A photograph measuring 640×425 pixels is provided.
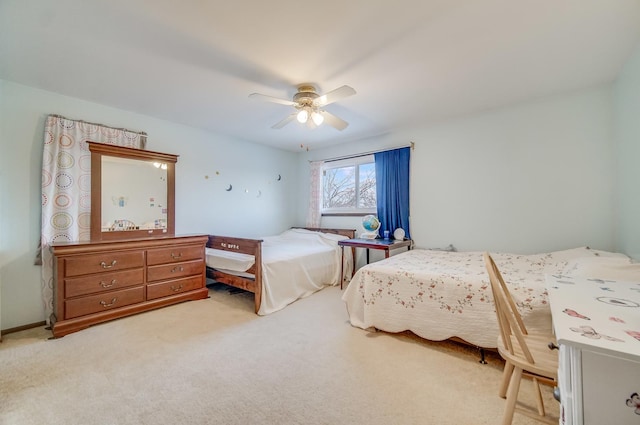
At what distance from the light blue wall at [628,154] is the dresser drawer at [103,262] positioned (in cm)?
442

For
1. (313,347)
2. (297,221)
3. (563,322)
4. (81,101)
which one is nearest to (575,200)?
(563,322)

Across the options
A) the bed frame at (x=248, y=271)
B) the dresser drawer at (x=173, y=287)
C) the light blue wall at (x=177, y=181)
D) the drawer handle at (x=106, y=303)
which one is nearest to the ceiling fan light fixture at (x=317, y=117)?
the bed frame at (x=248, y=271)

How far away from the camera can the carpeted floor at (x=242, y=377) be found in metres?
1.37

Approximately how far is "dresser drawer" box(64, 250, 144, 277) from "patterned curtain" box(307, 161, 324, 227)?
2.69 meters

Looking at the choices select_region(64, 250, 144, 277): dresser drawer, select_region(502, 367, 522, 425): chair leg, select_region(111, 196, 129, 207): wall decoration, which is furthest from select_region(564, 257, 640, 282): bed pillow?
select_region(111, 196, 129, 207): wall decoration

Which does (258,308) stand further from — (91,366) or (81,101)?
(81,101)

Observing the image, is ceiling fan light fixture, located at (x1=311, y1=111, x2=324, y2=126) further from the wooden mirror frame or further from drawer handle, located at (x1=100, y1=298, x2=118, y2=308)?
drawer handle, located at (x1=100, y1=298, x2=118, y2=308)

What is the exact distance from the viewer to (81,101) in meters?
2.76

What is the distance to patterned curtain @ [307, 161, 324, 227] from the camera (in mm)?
4688

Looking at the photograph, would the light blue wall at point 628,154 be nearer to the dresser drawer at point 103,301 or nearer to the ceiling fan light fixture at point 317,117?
the ceiling fan light fixture at point 317,117

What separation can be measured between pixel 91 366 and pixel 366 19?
2.98 metres

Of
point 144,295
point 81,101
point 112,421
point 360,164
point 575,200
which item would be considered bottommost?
point 112,421

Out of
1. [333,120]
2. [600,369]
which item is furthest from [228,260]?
[600,369]

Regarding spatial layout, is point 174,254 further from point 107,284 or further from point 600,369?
point 600,369
